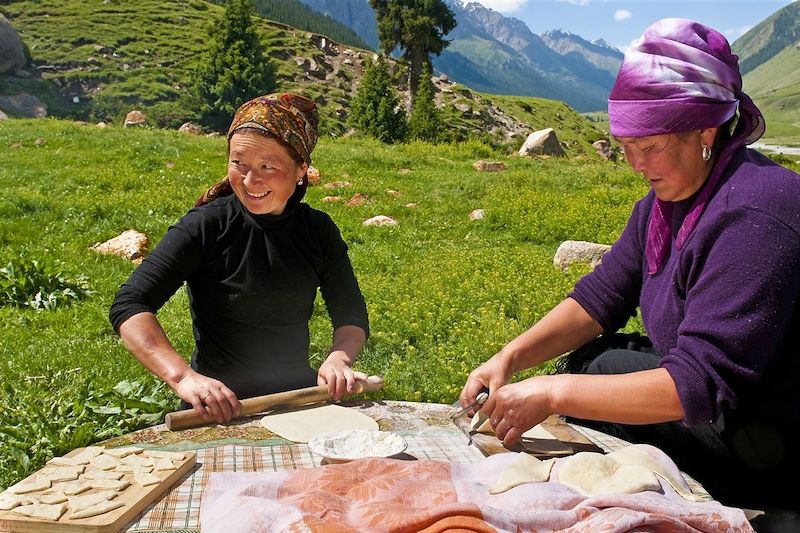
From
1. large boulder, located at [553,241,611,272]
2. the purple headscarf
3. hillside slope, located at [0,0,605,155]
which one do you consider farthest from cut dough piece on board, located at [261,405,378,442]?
hillside slope, located at [0,0,605,155]

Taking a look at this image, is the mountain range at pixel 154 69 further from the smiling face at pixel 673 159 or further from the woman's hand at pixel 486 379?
the smiling face at pixel 673 159

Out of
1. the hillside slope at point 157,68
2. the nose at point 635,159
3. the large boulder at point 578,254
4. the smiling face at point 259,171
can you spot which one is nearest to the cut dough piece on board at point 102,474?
the smiling face at point 259,171

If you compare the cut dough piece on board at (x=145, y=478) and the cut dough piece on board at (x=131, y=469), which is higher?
the cut dough piece on board at (x=145, y=478)

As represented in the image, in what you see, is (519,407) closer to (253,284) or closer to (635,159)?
(635,159)

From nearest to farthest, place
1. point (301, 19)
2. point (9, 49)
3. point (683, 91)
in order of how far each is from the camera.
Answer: point (683, 91), point (9, 49), point (301, 19)

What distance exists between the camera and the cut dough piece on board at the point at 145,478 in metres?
2.21

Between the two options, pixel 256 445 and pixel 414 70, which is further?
pixel 414 70

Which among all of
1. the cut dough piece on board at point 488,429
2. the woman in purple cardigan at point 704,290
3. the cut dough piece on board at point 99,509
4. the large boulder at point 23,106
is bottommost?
the large boulder at point 23,106

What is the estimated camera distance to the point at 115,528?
6.48 feet

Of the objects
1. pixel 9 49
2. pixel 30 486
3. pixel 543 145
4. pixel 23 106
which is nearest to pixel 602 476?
pixel 30 486

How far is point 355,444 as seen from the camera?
2609mm

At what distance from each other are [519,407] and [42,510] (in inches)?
59.5

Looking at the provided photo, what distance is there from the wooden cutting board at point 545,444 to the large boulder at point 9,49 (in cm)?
7372

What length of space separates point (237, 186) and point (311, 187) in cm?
1151
